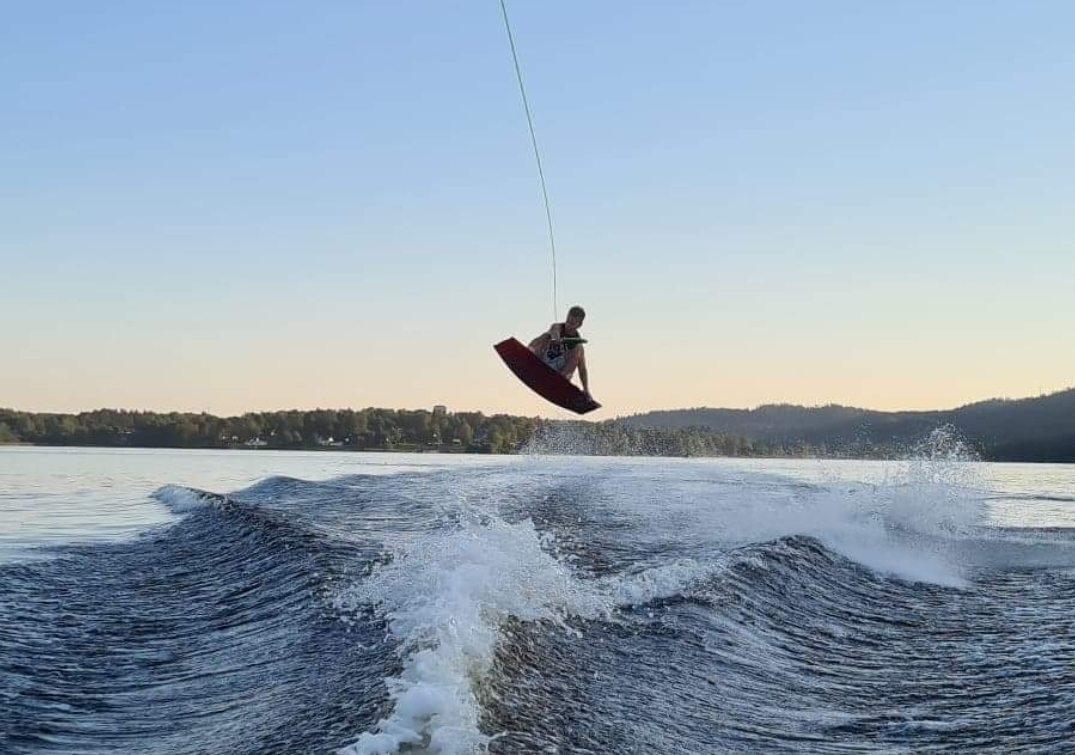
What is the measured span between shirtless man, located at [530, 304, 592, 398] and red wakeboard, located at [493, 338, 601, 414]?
6.7 inches

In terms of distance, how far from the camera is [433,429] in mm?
111250

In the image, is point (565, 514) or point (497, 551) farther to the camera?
point (565, 514)

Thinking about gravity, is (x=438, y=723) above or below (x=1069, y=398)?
below

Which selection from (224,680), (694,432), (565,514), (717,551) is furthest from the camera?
(694,432)

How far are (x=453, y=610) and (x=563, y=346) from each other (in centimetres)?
1015

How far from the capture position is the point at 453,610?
8852 mm

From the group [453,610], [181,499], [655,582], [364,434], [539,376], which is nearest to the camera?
[453,610]

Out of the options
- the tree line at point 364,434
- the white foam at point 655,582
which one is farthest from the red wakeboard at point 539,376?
the tree line at point 364,434

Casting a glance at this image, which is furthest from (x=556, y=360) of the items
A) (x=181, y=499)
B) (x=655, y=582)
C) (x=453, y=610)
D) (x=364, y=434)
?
(x=364, y=434)

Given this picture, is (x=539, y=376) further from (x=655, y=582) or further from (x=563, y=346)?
(x=655, y=582)

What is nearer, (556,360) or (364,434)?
(556,360)

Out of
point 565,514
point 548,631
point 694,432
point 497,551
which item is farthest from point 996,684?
point 694,432

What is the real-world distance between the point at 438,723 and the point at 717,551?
11163mm

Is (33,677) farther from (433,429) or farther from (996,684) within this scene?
(433,429)
